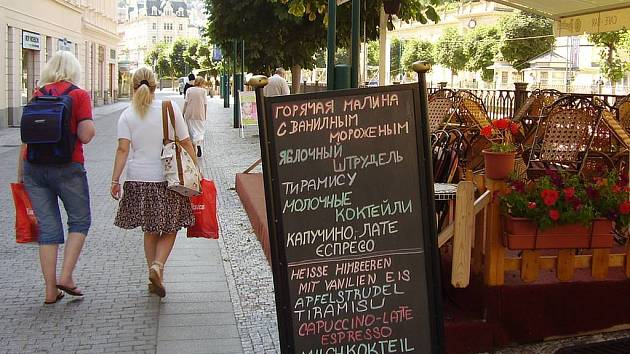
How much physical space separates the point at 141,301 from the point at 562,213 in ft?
9.99

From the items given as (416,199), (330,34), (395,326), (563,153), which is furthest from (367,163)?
(563,153)

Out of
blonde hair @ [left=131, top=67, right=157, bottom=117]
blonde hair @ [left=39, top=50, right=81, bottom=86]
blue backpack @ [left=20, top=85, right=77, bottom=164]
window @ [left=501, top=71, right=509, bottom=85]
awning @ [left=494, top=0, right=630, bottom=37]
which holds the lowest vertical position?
blue backpack @ [left=20, top=85, right=77, bottom=164]

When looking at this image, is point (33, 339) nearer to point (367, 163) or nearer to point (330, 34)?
point (367, 163)

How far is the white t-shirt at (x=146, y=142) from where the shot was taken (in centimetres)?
546

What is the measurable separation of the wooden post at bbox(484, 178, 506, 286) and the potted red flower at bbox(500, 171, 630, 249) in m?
0.05

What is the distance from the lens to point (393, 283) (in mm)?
3551

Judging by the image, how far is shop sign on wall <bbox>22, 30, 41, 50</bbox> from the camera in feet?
83.2

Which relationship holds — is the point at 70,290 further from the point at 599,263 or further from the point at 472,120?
the point at 472,120

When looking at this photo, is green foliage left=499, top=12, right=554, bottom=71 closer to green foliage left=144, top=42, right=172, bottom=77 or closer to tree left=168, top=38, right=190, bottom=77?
tree left=168, top=38, right=190, bottom=77

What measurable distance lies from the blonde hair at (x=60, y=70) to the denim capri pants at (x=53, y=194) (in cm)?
61

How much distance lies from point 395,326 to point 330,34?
372 cm

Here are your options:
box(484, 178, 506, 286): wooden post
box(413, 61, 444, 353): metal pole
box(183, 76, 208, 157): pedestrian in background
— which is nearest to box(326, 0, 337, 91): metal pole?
box(484, 178, 506, 286): wooden post

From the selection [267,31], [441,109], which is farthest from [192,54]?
[441,109]

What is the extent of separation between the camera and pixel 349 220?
138 inches
